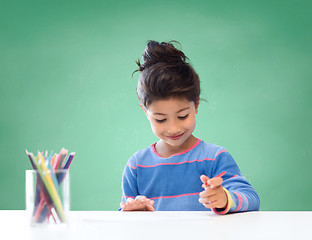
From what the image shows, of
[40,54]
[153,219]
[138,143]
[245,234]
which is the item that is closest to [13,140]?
Answer: [40,54]

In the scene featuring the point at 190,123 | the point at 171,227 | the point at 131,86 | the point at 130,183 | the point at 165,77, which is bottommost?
the point at 171,227

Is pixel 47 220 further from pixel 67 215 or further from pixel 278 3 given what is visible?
pixel 278 3

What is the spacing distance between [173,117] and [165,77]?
132mm

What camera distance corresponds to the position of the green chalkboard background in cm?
283

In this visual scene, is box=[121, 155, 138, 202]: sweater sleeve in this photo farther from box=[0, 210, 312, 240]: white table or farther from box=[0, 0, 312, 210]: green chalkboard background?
box=[0, 0, 312, 210]: green chalkboard background

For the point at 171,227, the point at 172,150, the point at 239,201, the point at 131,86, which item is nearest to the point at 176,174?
the point at 172,150

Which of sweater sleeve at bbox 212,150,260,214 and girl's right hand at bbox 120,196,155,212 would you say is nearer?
sweater sleeve at bbox 212,150,260,214

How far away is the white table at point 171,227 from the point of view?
0.69m

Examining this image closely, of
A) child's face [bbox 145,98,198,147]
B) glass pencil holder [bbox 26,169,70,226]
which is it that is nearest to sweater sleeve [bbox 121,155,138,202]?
child's face [bbox 145,98,198,147]

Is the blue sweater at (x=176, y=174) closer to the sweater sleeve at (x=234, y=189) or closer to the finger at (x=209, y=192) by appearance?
the sweater sleeve at (x=234, y=189)

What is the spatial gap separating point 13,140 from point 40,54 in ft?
1.90

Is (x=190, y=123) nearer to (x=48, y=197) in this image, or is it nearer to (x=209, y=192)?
(x=209, y=192)

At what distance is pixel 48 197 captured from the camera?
0.77 meters

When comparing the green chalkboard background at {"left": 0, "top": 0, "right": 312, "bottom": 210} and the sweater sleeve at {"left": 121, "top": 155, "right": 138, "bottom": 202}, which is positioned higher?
the green chalkboard background at {"left": 0, "top": 0, "right": 312, "bottom": 210}
